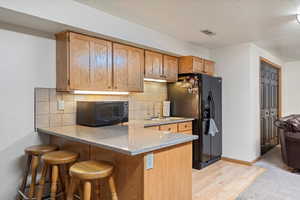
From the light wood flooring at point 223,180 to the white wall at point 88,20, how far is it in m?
2.22

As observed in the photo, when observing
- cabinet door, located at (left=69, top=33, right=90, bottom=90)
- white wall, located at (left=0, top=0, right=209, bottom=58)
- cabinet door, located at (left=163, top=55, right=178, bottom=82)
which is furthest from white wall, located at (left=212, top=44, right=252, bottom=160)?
cabinet door, located at (left=69, top=33, right=90, bottom=90)

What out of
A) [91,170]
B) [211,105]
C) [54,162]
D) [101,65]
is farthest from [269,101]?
[54,162]

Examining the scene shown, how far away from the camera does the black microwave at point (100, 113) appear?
2.57 metres

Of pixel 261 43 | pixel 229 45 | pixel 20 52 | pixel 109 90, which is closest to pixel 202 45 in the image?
pixel 229 45

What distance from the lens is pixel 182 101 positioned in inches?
155

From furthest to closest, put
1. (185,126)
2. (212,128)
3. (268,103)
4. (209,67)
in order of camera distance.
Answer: (268,103) → (209,67) → (212,128) → (185,126)

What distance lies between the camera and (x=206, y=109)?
382cm

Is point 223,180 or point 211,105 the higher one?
point 211,105

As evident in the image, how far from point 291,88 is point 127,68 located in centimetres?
549

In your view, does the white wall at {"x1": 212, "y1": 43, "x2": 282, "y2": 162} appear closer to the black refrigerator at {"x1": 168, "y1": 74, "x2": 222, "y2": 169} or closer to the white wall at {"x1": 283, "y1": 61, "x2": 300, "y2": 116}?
the black refrigerator at {"x1": 168, "y1": 74, "x2": 222, "y2": 169}

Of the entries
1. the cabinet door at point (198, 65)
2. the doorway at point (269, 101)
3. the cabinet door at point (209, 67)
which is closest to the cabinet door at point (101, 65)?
the cabinet door at point (198, 65)

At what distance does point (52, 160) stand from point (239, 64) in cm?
373

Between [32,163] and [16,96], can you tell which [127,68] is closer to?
[16,96]

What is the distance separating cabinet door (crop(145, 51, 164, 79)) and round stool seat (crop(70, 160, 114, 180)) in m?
1.96
